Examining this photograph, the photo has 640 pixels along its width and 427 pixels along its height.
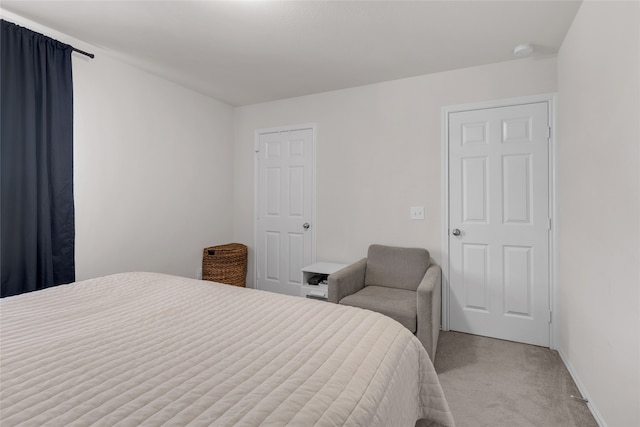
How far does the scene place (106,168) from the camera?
9.05ft

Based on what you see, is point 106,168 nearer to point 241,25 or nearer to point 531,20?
point 241,25

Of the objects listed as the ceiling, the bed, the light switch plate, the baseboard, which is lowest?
the baseboard

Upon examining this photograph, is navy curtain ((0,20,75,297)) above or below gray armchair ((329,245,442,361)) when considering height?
above

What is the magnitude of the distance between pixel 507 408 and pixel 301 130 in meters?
3.14

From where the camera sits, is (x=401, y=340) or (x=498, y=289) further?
(x=498, y=289)

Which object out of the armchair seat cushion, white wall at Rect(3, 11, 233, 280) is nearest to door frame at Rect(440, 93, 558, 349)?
the armchair seat cushion

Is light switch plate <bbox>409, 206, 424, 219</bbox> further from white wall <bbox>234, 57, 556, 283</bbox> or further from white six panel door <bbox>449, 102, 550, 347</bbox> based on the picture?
white six panel door <bbox>449, 102, 550, 347</bbox>

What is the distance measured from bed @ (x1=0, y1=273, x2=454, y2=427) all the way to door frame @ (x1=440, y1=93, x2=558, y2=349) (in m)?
1.56

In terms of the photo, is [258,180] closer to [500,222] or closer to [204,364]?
[500,222]

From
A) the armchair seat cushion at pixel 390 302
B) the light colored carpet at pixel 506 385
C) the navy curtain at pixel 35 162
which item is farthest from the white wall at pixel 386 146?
the navy curtain at pixel 35 162

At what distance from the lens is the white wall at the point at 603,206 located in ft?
4.45

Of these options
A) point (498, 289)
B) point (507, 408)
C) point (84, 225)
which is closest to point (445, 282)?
point (498, 289)

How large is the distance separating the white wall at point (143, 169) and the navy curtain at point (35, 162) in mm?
117

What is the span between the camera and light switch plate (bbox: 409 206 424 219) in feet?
10.3
